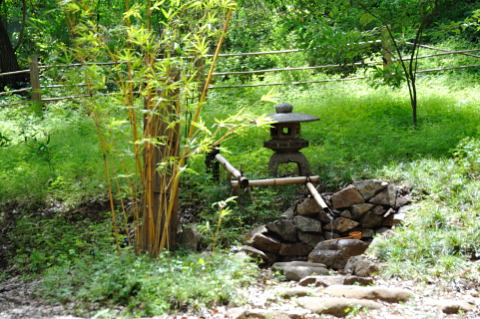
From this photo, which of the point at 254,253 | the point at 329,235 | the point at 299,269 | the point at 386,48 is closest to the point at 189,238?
the point at 254,253

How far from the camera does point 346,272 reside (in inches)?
183

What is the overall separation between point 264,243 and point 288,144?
1.10m

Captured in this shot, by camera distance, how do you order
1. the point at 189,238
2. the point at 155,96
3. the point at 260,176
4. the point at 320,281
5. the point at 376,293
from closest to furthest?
1. the point at 376,293
2. the point at 320,281
3. the point at 155,96
4. the point at 189,238
5. the point at 260,176

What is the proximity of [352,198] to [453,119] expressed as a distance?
7.12ft

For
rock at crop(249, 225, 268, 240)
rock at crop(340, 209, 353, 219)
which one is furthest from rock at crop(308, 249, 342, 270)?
rock at crop(340, 209, 353, 219)

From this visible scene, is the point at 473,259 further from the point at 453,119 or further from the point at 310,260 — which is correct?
the point at 453,119

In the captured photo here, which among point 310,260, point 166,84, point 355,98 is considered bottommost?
point 310,260

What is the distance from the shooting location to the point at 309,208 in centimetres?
557

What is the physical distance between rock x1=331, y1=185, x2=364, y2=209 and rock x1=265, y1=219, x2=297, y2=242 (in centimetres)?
47

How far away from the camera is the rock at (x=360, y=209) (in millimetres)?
5559

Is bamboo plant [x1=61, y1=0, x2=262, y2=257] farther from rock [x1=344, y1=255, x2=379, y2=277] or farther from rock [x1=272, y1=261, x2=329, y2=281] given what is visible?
rock [x1=344, y1=255, x2=379, y2=277]

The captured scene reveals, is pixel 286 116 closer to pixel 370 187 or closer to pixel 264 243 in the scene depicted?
pixel 370 187

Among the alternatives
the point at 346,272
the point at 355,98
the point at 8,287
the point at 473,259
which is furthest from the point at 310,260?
the point at 355,98

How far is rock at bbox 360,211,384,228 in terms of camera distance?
556cm
